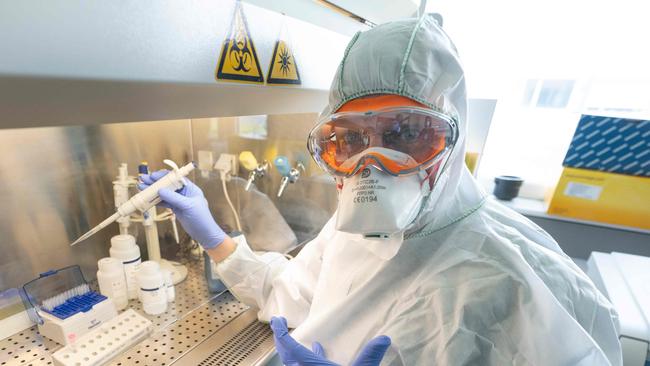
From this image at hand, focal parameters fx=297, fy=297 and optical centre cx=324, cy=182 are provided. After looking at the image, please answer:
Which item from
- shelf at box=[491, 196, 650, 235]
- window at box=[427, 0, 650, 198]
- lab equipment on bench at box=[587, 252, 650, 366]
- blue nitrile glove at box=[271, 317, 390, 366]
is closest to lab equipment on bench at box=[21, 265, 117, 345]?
blue nitrile glove at box=[271, 317, 390, 366]

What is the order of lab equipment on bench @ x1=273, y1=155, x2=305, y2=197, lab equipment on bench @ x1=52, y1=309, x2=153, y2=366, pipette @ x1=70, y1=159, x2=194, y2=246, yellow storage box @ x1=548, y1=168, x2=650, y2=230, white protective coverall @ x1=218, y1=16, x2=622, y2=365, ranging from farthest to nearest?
yellow storage box @ x1=548, y1=168, x2=650, y2=230
lab equipment on bench @ x1=273, y1=155, x2=305, y2=197
pipette @ x1=70, y1=159, x2=194, y2=246
lab equipment on bench @ x1=52, y1=309, x2=153, y2=366
white protective coverall @ x1=218, y1=16, x2=622, y2=365

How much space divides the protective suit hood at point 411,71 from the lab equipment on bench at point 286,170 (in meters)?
0.61

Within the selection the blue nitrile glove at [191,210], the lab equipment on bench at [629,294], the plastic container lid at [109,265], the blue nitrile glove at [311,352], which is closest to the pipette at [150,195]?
the blue nitrile glove at [191,210]

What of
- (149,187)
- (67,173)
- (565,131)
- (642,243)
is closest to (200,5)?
(149,187)

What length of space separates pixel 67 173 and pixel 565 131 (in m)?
2.59

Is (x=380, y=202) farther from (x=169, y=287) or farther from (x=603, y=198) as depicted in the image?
(x=603, y=198)

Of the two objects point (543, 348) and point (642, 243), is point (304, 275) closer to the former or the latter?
point (543, 348)

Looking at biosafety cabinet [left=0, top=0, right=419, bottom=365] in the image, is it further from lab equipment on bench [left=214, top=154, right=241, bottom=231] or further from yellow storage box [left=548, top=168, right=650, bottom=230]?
yellow storage box [left=548, top=168, right=650, bottom=230]

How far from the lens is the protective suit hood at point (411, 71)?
1.91 feet

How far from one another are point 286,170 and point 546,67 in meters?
1.75

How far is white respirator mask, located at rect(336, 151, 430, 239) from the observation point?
0.59 metres

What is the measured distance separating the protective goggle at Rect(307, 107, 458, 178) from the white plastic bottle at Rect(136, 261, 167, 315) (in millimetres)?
651

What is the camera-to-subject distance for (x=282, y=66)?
29.5 inches

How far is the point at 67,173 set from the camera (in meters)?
0.93
